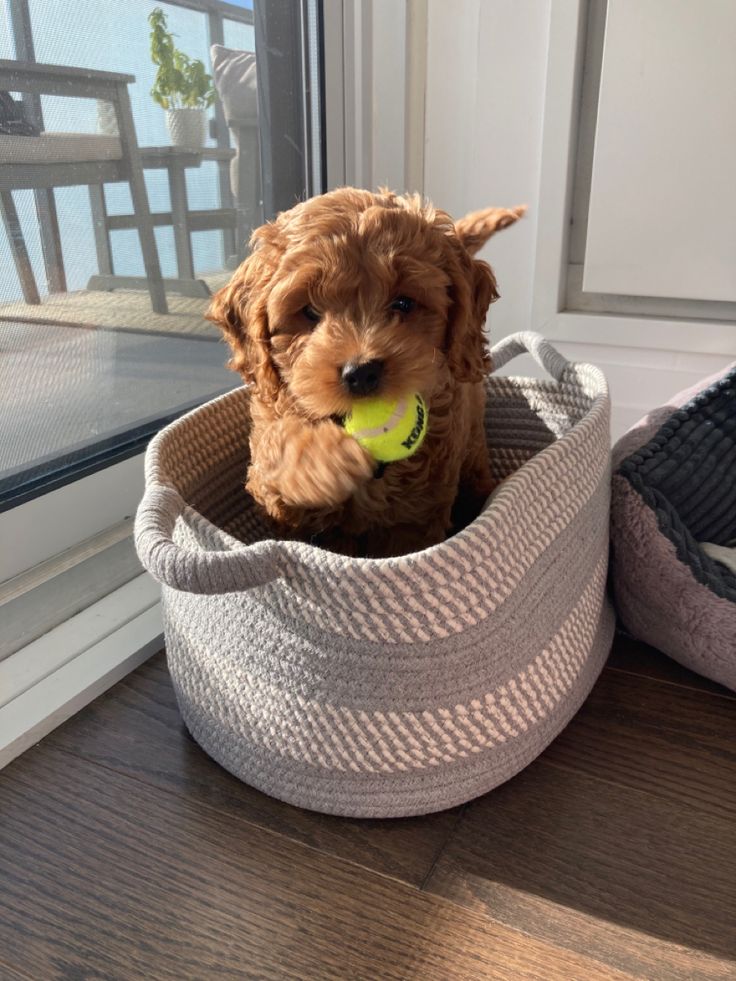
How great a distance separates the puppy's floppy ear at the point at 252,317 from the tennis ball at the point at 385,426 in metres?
0.13

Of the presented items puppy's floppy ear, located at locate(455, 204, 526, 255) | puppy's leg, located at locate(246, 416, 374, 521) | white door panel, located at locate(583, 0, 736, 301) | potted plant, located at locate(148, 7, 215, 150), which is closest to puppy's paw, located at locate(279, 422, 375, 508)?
puppy's leg, located at locate(246, 416, 374, 521)

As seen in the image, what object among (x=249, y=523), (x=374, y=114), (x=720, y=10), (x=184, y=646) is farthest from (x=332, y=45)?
(x=184, y=646)

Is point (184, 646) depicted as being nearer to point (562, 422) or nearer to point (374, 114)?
point (562, 422)

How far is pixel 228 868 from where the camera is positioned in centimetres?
84

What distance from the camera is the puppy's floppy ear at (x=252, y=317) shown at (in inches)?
37.5

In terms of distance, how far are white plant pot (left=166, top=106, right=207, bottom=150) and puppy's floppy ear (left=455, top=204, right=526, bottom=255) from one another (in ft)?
1.86

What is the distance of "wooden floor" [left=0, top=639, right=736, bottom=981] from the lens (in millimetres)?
752

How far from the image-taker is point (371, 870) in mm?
837

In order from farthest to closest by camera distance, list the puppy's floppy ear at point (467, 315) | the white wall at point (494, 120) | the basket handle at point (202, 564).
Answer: the white wall at point (494, 120) → the puppy's floppy ear at point (467, 315) → the basket handle at point (202, 564)

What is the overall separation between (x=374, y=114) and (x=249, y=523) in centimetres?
100

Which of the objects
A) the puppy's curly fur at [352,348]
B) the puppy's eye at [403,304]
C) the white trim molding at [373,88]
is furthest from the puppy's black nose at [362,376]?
the white trim molding at [373,88]

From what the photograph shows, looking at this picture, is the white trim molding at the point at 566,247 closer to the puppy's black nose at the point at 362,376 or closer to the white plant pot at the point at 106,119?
the white plant pot at the point at 106,119

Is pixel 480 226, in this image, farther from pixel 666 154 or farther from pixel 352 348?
pixel 666 154

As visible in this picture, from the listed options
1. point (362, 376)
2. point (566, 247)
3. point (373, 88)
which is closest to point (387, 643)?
point (362, 376)
